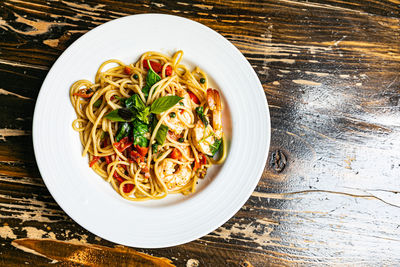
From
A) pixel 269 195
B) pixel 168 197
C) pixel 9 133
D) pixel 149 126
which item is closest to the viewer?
pixel 149 126

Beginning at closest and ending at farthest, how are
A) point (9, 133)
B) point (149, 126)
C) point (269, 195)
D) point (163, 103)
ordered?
point (163, 103)
point (149, 126)
point (9, 133)
point (269, 195)

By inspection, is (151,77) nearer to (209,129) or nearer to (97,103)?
(97,103)

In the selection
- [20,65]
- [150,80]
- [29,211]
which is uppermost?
[150,80]

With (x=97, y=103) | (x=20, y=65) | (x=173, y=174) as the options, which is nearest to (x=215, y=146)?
(x=173, y=174)

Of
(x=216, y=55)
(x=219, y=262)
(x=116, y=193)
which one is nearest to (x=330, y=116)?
(x=216, y=55)

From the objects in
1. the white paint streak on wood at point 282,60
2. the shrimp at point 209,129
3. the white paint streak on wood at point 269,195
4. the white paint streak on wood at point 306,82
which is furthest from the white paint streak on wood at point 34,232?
the white paint streak on wood at point 306,82

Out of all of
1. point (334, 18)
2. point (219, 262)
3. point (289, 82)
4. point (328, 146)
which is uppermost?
point (334, 18)

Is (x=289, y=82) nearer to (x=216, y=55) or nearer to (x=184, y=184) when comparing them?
(x=216, y=55)

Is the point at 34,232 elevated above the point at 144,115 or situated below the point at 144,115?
below
